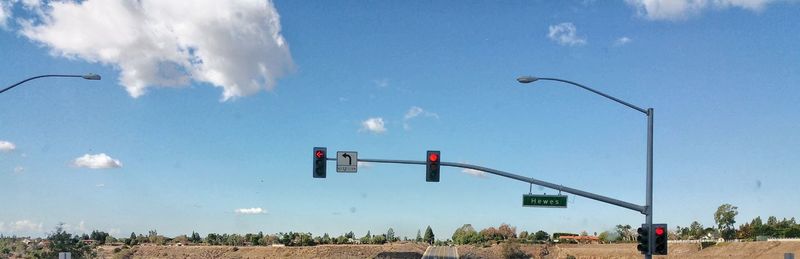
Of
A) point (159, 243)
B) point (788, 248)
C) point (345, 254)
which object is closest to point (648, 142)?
point (788, 248)

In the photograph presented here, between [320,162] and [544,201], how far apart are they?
26.7ft

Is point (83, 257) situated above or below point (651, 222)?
below

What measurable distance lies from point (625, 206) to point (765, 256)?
88.5 m

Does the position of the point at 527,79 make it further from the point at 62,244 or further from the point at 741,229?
the point at 741,229

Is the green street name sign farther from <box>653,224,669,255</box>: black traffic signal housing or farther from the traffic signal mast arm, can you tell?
<box>653,224,669,255</box>: black traffic signal housing

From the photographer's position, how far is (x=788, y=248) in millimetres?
109375

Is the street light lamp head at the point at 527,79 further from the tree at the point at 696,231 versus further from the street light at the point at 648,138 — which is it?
the tree at the point at 696,231

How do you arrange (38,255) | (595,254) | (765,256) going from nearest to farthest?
(38,255) → (765,256) → (595,254)

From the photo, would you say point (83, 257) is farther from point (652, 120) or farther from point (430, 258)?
point (652, 120)

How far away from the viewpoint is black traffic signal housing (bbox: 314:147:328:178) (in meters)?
27.7

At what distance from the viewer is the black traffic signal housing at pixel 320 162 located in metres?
27.7

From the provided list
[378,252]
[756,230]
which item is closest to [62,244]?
[378,252]

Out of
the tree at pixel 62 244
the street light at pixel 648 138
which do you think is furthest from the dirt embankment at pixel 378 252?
the street light at pixel 648 138

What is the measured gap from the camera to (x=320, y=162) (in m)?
27.7
